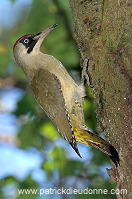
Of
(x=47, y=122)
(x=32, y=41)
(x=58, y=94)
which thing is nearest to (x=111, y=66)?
(x=58, y=94)

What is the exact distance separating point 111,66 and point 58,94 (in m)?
1.01

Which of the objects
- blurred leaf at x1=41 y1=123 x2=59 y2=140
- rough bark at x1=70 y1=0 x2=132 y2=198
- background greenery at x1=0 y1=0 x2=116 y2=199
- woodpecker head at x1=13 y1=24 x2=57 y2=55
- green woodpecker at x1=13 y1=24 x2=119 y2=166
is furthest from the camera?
blurred leaf at x1=41 y1=123 x2=59 y2=140

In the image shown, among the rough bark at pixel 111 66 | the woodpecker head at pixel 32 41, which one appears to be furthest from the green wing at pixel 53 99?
the rough bark at pixel 111 66

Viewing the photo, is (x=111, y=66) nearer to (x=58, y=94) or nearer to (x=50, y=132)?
(x=58, y=94)

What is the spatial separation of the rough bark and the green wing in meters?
0.55

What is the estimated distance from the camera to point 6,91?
6965mm

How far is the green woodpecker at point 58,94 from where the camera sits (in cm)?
345

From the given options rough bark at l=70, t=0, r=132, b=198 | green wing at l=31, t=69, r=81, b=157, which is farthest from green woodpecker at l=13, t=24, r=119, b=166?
rough bark at l=70, t=0, r=132, b=198

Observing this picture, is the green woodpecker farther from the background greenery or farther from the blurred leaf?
the blurred leaf

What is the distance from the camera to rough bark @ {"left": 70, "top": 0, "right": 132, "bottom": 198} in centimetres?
261

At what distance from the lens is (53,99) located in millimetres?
3680

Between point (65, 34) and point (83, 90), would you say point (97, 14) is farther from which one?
point (65, 34)

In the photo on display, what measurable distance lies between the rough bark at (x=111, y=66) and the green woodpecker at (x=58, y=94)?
485 millimetres

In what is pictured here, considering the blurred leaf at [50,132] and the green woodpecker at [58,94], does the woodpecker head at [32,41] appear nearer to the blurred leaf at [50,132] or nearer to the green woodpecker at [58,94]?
the green woodpecker at [58,94]
